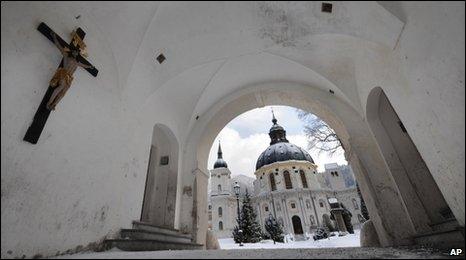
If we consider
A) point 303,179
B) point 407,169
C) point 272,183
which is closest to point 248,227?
point 272,183

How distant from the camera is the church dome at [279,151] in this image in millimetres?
40438

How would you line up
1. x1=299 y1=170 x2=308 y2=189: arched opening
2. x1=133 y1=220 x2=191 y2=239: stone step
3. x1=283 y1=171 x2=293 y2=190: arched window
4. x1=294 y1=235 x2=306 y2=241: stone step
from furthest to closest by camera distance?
x1=299 y1=170 x2=308 y2=189: arched opening < x1=283 y1=171 x2=293 y2=190: arched window < x1=294 y1=235 x2=306 y2=241: stone step < x1=133 y1=220 x2=191 y2=239: stone step

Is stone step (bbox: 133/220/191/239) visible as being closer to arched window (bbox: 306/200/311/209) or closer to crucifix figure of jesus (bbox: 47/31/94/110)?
crucifix figure of jesus (bbox: 47/31/94/110)

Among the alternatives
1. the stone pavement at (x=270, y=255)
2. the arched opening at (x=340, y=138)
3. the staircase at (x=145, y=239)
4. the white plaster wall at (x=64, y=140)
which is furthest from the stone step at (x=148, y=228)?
the stone pavement at (x=270, y=255)

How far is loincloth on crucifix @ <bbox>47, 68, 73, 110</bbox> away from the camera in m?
3.56

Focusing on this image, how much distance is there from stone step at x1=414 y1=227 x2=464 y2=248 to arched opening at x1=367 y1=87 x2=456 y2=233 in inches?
14.5

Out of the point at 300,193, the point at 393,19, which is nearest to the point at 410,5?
the point at 393,19

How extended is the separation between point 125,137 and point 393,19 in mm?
5588

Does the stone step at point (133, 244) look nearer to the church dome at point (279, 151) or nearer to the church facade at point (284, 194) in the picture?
the church facade at point (284, 194)

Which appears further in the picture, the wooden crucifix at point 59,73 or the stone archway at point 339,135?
the stone archway at point 339,135

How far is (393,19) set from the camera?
3518 millimetres

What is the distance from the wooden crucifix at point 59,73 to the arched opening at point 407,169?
6.23m

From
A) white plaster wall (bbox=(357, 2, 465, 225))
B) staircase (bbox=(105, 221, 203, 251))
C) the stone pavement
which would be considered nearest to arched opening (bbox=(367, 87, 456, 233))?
white plaster wall (bbox=(357, 2, 465, 225))

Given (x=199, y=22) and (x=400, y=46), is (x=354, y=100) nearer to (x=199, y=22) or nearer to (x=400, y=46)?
(x=400, y=46)
